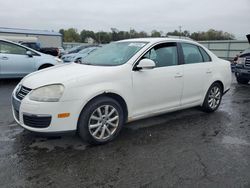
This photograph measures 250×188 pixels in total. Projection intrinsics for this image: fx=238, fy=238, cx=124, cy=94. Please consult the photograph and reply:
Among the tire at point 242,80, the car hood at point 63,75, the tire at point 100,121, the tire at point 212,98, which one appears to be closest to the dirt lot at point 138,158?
the tire at point 100,121

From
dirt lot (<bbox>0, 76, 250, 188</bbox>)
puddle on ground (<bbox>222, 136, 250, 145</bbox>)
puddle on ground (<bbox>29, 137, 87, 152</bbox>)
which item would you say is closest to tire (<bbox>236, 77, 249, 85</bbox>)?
dirt lot (<bbox>0, 76, 250, 188</bbox>)

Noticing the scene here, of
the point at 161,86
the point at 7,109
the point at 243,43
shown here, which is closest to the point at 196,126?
the point at 161,86

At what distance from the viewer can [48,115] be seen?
308cm

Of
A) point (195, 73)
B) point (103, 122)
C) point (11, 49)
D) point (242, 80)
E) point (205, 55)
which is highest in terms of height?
point (11, 49)

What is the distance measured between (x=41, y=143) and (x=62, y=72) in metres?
1.09

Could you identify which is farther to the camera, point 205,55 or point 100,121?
point 205,55

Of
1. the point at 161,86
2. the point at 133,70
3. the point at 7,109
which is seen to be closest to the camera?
the point at 133,70

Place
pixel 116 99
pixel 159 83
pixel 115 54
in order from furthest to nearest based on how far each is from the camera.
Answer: pixel 115 54
pixel 159 83
pixel 116 99

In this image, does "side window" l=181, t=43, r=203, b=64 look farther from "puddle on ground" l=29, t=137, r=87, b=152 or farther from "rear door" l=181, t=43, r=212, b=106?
"puddle on ground" l=29, t=137, r=87, b=152

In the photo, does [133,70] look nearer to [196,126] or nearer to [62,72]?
[62,72]

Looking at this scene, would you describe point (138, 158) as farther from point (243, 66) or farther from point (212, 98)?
point (243, 66)

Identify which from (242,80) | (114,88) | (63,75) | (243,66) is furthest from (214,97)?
(242,80)

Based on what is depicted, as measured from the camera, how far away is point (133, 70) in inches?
146

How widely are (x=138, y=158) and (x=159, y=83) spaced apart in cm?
139
